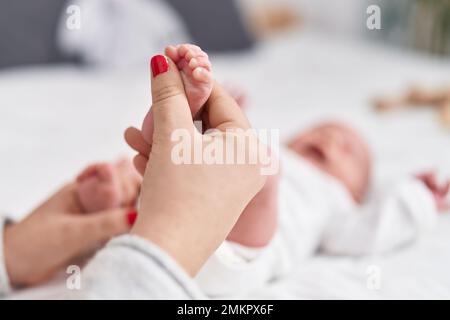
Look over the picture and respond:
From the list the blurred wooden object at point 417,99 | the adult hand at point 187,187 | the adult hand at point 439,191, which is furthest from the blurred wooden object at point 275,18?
the adult hand at point 187,187

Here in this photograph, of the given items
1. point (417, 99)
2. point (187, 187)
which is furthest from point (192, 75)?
point (417, 99)

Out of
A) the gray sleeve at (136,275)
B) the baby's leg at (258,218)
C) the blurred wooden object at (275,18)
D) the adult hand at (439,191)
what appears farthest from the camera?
the blurred wooden object at (275,18)

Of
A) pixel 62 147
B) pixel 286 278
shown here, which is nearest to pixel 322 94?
pixel 62 147

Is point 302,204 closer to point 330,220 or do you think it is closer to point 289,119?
point 330,220

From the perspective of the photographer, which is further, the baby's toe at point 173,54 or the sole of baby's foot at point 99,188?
the sole of baby's foot at point 99,188

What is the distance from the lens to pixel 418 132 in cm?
148

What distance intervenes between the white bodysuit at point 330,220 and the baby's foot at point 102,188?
20 cm

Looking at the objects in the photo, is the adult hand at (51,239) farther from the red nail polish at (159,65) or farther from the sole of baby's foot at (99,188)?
the red nail polish at (159,65)

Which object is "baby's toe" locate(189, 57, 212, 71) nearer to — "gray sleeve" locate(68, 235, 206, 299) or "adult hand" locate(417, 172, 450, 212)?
"gray sleeve" locate(68, 235, 206, 299)

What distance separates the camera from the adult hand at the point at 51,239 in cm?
76

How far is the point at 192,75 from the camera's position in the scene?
22.1 inches
